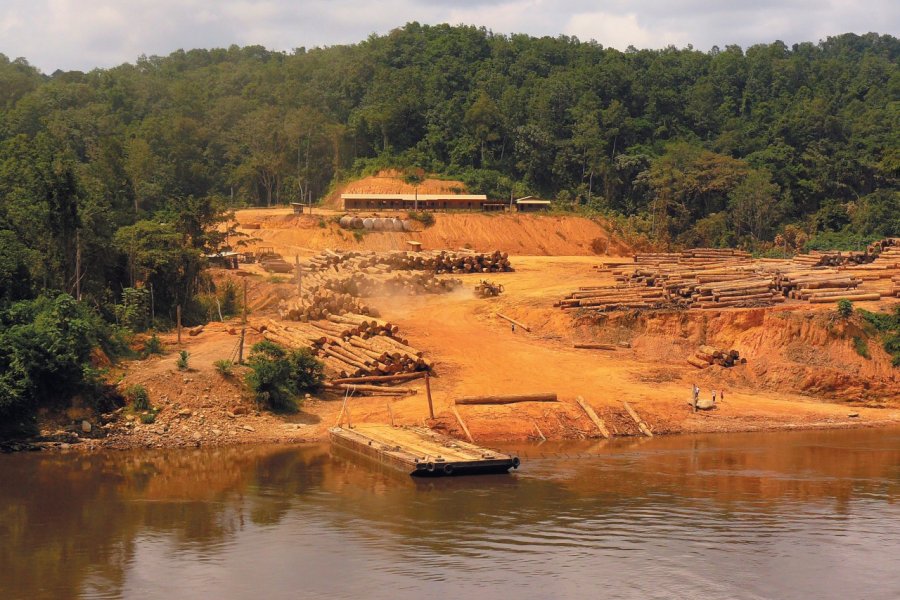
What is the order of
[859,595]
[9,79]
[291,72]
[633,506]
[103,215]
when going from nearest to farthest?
1. [859,595]
2. [633,506]
3. [103,215]
4. [9,79]
5. [291,72]

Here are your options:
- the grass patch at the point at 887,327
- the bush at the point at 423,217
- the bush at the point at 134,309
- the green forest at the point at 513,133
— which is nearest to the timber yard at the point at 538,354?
the grass patch at the point at 887,327

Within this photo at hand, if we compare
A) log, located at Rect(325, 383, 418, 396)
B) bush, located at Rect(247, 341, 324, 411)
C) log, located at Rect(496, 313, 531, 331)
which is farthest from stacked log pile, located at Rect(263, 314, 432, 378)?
log, located at Rect(496, 313, 531, 331)

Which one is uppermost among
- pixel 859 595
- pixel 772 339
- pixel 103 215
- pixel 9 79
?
pixel 9 79

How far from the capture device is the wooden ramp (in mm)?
24297

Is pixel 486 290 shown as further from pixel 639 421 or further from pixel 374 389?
pixel 639 421

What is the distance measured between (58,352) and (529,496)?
12633 millimetres

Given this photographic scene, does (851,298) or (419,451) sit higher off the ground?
(851,298)

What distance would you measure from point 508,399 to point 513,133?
55.4 metres

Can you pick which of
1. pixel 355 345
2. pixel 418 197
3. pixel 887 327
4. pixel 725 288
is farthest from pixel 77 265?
pixel 418 197

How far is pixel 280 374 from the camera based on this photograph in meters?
29.7

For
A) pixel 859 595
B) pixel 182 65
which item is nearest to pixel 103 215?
pixel 859 595

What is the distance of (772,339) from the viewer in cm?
3547

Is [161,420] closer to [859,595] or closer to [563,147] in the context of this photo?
[859,595]

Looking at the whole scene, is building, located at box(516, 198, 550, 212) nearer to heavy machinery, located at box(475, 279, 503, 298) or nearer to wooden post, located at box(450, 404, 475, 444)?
heavy machinery, located at box(475, 279, 503, 298)
